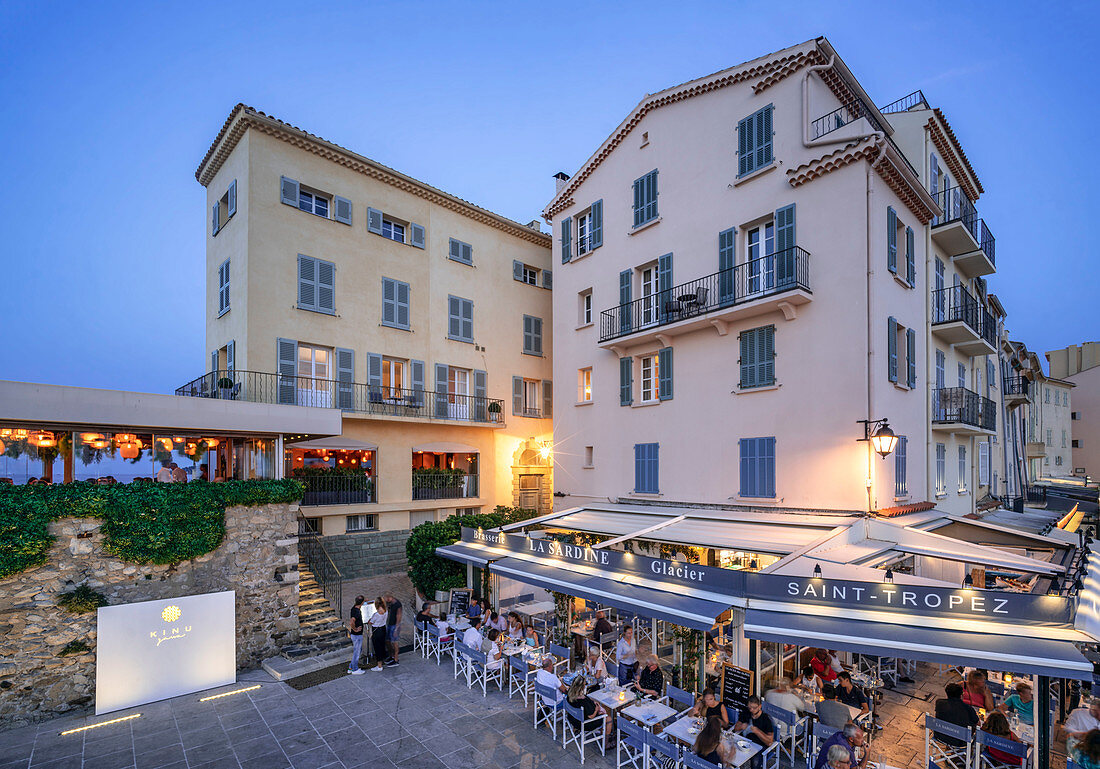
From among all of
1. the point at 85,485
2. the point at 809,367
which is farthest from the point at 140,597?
the point at 809,367

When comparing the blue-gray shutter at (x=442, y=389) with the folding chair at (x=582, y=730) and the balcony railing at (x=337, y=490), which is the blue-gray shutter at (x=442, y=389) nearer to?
the balcony railing at (x=337, y=490)

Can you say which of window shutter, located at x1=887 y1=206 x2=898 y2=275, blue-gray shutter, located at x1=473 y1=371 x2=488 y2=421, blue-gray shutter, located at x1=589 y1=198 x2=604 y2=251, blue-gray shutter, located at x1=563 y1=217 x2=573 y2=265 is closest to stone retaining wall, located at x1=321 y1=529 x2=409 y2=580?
blue-gray shutter, located at x1=473 y1=371 x2=488 y2=421

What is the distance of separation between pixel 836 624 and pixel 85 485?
13.2m

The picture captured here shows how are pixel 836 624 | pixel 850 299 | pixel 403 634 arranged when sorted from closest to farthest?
1. pixel 836 624
2. pixel 850 299
3. pixel 403 634

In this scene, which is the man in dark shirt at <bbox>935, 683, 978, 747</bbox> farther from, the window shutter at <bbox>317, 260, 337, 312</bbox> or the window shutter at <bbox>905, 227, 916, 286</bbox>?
the window shutter at <bbox>317, 260, 337, 312</bbox>

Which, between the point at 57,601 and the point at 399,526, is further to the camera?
the point at 399,526

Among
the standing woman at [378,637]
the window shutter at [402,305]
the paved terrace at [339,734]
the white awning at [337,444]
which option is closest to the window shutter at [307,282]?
the window shutter at [402,305]

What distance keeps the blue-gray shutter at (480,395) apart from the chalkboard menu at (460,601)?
368 inches

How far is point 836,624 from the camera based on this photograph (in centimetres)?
733

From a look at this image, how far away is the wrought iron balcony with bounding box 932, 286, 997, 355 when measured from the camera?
15344 mm

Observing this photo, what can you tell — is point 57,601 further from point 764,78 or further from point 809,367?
point 764,78

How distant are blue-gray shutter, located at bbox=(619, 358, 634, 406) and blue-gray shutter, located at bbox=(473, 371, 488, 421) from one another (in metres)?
7.06

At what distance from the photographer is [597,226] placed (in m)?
19.2

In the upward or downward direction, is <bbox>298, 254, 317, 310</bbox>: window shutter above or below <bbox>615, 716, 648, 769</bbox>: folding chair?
above
